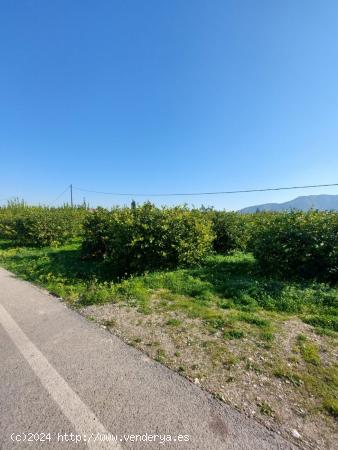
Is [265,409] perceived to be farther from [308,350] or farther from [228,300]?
[228,300]

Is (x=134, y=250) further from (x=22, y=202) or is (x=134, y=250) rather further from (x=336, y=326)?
(x=22, y=202)

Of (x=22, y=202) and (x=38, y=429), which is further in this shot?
(x=22, y=202)

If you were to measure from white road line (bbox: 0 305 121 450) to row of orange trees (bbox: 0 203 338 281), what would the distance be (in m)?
3.97

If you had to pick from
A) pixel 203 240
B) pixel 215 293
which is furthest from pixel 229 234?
Answer: pixel 215 293

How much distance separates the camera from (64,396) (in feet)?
8.32

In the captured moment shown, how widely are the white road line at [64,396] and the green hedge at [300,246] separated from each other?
18.0 ft

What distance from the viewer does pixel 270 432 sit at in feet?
6.98

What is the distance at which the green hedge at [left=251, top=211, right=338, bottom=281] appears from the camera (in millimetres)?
6066

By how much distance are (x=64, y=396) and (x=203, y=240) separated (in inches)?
233

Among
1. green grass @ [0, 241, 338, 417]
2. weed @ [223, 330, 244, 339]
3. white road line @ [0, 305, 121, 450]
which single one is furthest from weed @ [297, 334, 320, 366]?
white road line @ [0, 305, 121, 450]

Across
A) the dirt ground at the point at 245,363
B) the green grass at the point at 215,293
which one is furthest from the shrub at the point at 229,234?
the dirt ground at the point at 245,363

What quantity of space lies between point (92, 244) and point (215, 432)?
27.9 ft

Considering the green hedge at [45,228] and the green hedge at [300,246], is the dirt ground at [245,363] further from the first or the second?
the green hedge at [45,228]

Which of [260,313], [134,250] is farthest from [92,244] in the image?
[260,313]
